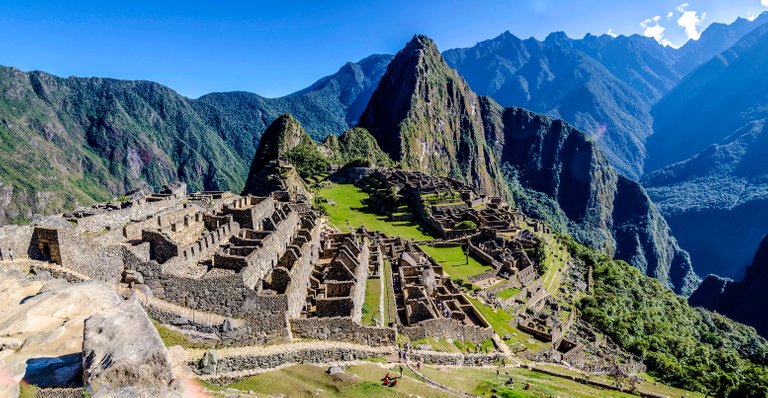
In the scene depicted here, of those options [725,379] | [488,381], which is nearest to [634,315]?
[725,379]

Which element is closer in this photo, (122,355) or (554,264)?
(122,355)

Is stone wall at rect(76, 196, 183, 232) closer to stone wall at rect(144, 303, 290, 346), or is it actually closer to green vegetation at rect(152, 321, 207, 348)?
stone wall at rect(144, 303, 290, 346)

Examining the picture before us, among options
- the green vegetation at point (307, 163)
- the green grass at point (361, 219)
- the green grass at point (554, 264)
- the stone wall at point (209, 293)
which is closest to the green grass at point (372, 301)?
the stone wall at point (209, 293)

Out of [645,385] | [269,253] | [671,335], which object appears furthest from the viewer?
[671,335]

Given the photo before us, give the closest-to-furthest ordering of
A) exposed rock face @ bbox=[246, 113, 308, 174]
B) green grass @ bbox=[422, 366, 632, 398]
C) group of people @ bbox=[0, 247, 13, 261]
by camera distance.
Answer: group of people @ bbox=[0, 247, 13, 261], green grass @ bbox=[422, 366, 632, 398], exposed rock face @ bbox=[246, 113, 308, 174]

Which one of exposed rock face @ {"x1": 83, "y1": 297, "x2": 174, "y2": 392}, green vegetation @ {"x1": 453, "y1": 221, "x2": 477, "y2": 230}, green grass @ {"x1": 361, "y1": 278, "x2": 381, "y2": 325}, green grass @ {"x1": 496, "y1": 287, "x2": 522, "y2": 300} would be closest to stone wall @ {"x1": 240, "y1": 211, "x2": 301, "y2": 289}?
green grass @ {"x1": 361, "y1": 278, "x2": 381, "y2": 325}

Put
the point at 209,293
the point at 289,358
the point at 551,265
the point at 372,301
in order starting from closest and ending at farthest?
the point at 289,358, the point at 209,293, the point at 372,301, the point at 551,265

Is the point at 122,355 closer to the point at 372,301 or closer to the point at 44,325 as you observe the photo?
the point at 44,325

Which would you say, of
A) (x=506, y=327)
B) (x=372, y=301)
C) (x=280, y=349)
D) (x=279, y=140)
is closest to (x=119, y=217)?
(x=280, y=349)
